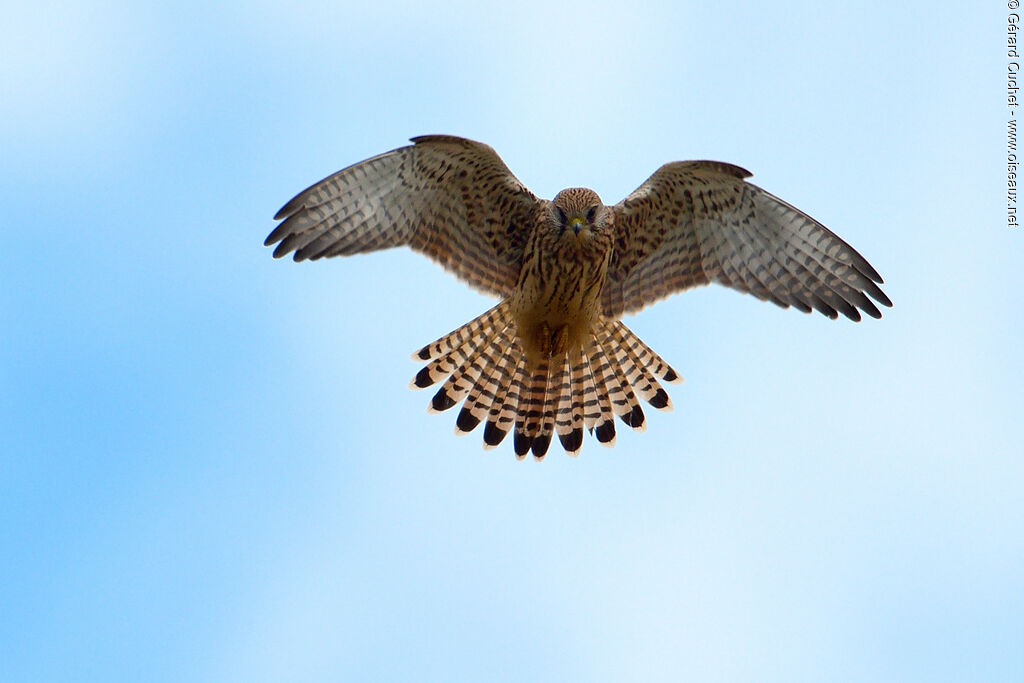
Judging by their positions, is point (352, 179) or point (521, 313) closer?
point (352, 179)

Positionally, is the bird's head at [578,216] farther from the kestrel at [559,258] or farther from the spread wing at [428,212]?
the spread wing at [428,212]

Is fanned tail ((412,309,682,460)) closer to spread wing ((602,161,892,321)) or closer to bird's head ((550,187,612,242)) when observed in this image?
spread wing ((602,161,892,321))

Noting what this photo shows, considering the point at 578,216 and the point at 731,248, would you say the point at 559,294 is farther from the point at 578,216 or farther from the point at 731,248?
the point at 731,248

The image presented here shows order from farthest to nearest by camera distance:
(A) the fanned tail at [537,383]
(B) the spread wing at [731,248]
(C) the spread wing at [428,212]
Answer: (A) the fanned tail at [537,383] → (B) the spread wing at [731,248] → (C) the spread wing at [428,212]

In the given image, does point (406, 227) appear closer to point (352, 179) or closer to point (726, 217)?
point (352, 179)

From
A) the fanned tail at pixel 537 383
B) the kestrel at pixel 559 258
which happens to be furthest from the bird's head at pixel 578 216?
the fanned tail at pixel 537 383

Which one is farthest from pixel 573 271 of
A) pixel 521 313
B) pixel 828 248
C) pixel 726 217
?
pixel 828 248
